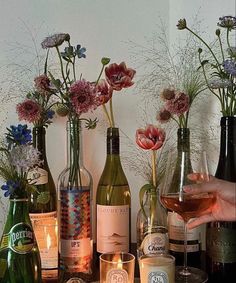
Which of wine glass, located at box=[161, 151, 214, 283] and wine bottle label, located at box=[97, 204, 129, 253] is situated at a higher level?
wine glass, located at box=[161, 151, 214, 283]

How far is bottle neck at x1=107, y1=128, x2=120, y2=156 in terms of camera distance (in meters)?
1.13

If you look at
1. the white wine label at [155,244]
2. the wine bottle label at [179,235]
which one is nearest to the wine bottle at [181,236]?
the wine bottle label at [179,235]

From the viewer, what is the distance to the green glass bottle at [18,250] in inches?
35.7

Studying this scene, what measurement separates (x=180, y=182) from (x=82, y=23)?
23.9 inches

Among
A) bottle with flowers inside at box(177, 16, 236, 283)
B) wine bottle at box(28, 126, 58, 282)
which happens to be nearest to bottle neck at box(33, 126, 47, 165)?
wine bottle at box(28, 126, 58, 282)

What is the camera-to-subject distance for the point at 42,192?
43.2 inches

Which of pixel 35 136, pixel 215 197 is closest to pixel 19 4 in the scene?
pixel 35 136

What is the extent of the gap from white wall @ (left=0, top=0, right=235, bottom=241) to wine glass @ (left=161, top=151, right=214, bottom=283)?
358mm

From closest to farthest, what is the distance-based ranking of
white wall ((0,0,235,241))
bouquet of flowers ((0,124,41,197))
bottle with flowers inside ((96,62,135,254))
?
bouquet of flowers ((0,124,41,197)), bottle with flowers inside ((96,62,135,254)), white wall ((0,0,235,241))

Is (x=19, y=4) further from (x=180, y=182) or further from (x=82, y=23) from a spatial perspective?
(x=180, y=182)

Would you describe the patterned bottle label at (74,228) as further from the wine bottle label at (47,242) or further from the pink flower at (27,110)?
the pink flower at (27,110)

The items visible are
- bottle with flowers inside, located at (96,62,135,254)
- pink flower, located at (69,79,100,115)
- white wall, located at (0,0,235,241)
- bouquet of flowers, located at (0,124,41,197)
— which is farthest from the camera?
white wall, located at (0,0,235,241)

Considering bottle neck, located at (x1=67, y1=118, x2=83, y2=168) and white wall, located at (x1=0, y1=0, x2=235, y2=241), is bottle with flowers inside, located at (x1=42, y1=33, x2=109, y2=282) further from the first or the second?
white wall, located at (x1=0, y1=0, x2=235, y2=241)

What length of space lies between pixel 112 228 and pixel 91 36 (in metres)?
0.58
